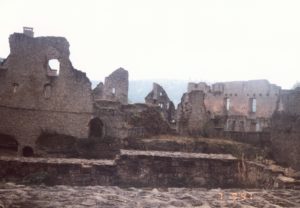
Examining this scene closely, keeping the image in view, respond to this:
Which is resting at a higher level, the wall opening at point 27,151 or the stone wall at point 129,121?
the stone wall at point 129,121

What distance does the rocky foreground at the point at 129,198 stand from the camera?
556 centimetres

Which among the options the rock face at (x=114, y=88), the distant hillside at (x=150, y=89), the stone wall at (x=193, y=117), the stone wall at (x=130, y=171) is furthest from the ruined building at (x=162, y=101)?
the distant hillside at (x=150, y=89)

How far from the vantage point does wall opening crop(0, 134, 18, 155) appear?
83.6 feet

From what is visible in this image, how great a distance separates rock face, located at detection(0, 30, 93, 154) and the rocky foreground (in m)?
20.0

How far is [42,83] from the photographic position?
26562mm

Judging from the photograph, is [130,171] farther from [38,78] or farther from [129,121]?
[38,78]

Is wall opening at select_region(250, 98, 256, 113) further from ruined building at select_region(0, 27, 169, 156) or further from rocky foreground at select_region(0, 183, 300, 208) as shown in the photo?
rocky foreground at select_region(0, 183, 300, 208)

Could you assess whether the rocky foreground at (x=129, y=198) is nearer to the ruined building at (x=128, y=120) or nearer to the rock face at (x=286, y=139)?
the rock face at (x=286, y=139)

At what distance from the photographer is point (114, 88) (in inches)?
1559

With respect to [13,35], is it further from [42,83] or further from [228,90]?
[228,90]

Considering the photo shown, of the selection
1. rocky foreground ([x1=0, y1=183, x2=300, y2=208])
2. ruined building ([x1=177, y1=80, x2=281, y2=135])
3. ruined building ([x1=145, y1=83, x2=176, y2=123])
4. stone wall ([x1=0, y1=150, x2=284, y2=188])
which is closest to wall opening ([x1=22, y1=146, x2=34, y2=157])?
ruined building ([x1=145, y1=83, x2=176, y2=123])

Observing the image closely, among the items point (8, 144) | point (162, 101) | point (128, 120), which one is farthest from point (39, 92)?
point (162, 101)

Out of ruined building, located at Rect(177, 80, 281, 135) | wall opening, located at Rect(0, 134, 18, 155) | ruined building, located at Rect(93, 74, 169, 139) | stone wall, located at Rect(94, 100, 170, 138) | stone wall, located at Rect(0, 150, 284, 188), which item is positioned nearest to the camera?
stone wall, located at Rect(0, 150, 284, 188)

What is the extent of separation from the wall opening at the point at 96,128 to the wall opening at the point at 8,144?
543 cm
